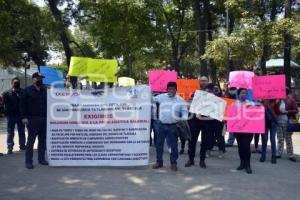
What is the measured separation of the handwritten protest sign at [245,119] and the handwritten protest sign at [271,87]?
99 cm

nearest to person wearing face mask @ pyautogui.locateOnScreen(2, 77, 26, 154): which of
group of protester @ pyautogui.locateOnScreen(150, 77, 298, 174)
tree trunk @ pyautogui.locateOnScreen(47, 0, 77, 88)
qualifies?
group of protester @ pyautogui.locateOnScreen(150, 77, 298, 174)

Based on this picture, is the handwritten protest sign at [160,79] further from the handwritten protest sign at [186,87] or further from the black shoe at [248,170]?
the black shoe at [248,170]

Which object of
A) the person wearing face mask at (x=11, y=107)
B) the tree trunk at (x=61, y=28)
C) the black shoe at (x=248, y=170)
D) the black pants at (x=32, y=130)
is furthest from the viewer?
the tree trunk at (x=61, y=28)

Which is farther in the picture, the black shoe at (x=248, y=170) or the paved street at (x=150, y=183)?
the black shoe at (x=248, y=170)

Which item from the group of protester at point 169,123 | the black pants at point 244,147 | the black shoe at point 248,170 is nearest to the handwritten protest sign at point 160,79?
the group of protester at point 169,123

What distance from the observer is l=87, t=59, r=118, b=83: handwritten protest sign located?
13148mm

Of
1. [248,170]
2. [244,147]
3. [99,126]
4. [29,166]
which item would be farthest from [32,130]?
[248,170]

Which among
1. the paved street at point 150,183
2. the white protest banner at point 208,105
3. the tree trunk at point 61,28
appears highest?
the tree trunk at point 61,28

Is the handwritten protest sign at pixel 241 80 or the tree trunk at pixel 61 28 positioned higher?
the tree trunk at pixel 61 28

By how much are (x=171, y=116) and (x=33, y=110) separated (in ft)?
9.19

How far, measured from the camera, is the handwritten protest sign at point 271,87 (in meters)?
11.2

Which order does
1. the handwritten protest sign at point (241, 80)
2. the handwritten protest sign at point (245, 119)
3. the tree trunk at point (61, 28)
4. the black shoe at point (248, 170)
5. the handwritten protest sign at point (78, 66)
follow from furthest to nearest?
the tree trunk at point (61, 28), the handwritten protest sign at point (241, 80), the handwritten protest sign at point (78, 66), the handwritten protest sign at point (245, 119), the black shoe at point (248, 170)

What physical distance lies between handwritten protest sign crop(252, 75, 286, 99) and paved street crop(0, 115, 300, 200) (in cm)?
152

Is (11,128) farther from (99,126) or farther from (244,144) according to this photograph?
(244,144)
